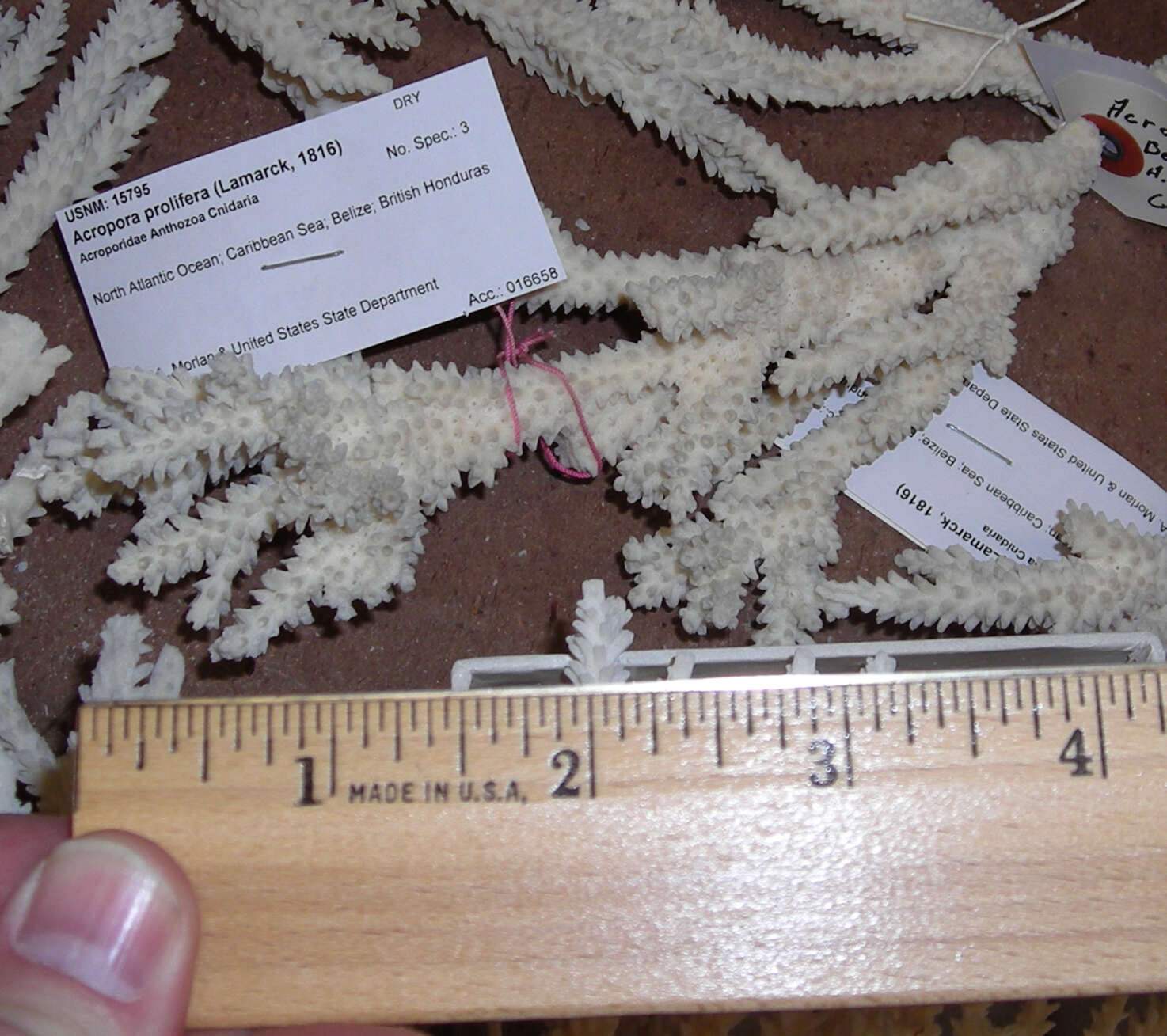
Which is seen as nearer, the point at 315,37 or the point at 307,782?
the point at 307,782

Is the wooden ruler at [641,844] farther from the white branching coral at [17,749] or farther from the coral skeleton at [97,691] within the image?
the white branching coral at [17,749]

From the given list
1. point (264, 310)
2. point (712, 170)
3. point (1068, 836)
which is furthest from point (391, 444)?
point (1068, 836)

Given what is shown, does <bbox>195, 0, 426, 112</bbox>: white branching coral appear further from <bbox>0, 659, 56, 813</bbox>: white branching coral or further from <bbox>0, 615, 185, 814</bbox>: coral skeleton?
<bbox>0, 659, 56, 813</bbox>: white branching coral

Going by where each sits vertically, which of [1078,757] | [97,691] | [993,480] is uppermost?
[993,480]

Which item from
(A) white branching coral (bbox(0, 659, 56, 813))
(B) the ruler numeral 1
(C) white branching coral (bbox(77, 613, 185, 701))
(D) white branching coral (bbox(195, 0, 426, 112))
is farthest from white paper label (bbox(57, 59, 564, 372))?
(B) the ruler numeral 1

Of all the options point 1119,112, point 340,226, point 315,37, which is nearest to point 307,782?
point 340,226

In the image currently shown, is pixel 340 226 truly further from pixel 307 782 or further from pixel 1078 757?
pixel 1078 757
